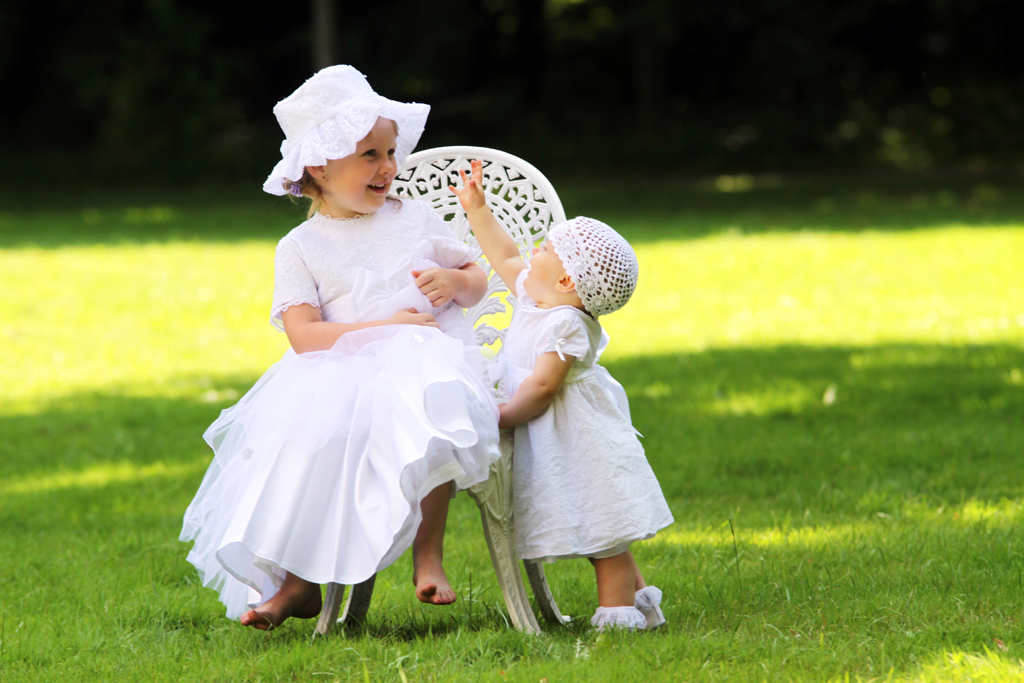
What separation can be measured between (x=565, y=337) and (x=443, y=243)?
1.80 feet

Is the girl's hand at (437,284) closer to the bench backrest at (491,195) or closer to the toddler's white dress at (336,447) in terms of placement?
the toddler's white dress at (336,447)

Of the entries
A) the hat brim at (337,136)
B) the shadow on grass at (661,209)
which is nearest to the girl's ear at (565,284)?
the hat brim at (337,136)

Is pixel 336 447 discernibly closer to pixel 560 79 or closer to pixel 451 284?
pixel 451 284

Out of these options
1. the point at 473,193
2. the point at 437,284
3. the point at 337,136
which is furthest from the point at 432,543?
the point at 337,136

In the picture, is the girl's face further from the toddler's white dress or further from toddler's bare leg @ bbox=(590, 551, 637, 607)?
toddler's bare leg @ bbox=(590, 551, 637, 607)

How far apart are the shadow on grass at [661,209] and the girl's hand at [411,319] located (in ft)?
33.2

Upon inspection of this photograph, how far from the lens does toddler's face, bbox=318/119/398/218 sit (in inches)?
124

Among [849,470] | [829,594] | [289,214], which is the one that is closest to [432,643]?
[829,594]

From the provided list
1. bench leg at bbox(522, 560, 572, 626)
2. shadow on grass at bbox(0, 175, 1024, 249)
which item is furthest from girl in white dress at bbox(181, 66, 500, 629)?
shadow on grass at bbox(0, 175, 1024, 249)

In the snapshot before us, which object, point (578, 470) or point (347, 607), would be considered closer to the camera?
point (578, 470)

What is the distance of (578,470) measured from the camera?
9.95 ft

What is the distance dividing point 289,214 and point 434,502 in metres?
17.4

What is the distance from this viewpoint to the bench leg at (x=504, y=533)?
303 cm

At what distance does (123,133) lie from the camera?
84.8 ft
